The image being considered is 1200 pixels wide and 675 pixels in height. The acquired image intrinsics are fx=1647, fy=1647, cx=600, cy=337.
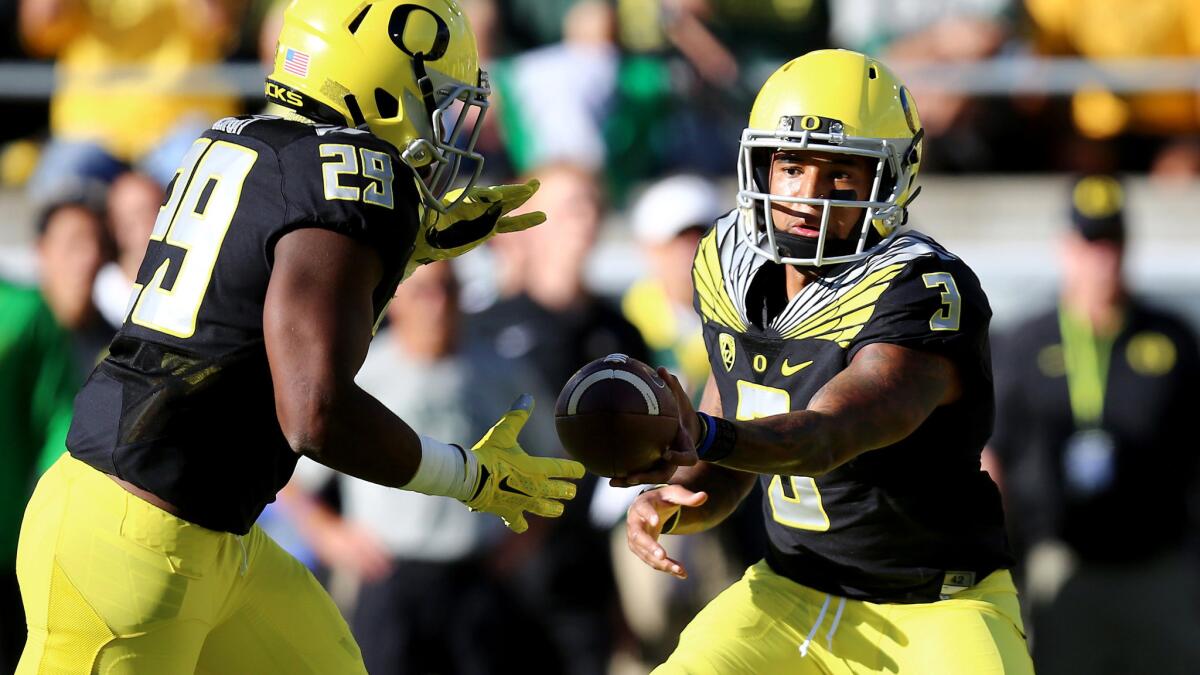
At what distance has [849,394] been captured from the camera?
3.21 meters

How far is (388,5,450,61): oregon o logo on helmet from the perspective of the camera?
11.1ft

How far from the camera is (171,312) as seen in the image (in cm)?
323

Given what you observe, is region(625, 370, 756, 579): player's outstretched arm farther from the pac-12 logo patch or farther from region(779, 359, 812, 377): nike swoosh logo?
region(779, 359, 812, 377): nike swoosh logo

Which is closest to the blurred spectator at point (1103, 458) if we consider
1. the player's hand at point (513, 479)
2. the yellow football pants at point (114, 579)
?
the player's hand at point (513, 479)

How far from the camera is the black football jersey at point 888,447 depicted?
11.3ft

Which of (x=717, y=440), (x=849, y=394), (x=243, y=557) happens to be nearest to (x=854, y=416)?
(x=849, y=394)

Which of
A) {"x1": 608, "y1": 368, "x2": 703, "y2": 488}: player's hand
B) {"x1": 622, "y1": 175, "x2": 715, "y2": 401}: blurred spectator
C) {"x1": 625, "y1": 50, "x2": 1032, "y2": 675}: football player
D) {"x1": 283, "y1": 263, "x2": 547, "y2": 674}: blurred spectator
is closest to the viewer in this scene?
{"x1": 608, "y1": 368, "x2": 703, "y2": 488}: player's hand

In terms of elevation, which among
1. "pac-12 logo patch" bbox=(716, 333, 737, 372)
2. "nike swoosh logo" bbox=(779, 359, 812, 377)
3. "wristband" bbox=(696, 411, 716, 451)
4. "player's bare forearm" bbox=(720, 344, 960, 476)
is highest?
"wristband" bbox=(696, 411, 716, 451)

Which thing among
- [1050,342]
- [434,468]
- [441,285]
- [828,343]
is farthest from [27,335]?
[1050,342]

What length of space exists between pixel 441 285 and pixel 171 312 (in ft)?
7.57

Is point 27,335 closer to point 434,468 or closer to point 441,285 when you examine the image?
point 441,285

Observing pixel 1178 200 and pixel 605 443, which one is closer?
pixel 605 443

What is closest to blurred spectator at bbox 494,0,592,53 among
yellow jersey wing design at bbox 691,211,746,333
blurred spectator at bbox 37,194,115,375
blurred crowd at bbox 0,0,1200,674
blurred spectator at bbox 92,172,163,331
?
blurred crowd at bbox 0,0,1200,674

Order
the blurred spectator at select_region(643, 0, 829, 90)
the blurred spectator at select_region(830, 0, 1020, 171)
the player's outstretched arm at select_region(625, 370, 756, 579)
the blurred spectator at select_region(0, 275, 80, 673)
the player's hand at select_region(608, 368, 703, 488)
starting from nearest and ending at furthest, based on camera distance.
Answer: the player's hand at select_region(608, 368, 703, 488) < the player's outstretched arm at select_region(625, 370, 756, 579) < the blurred spectator at select_region(0, 275, 80, 673) < the blurred spectator at select_region(643, 0, 829, 90) < the blurred spectator at select_region(830, 0, 1020, 171)
